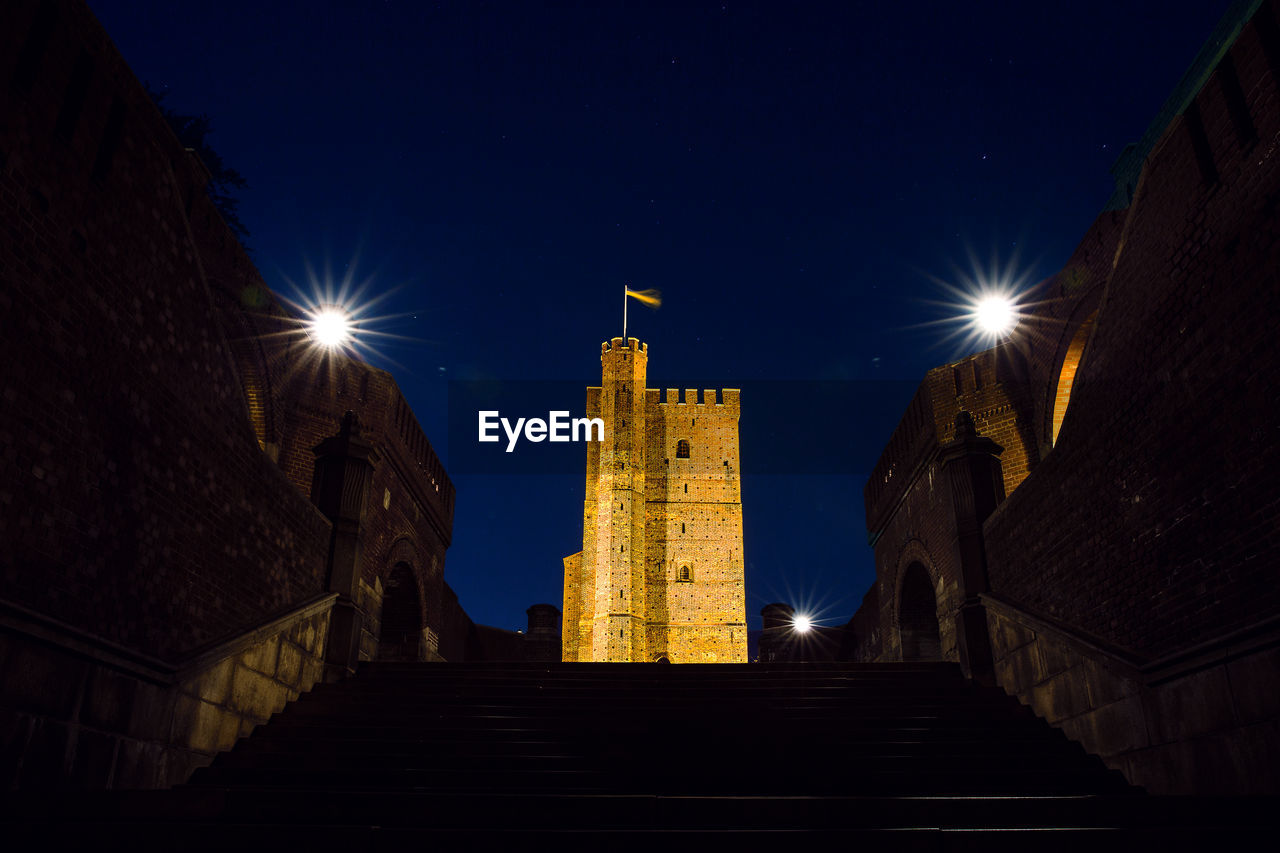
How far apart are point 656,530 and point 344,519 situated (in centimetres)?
2984

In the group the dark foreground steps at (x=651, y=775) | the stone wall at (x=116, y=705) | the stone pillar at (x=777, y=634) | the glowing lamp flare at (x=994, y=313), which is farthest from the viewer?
the stone pillar at (x=777, y=634)

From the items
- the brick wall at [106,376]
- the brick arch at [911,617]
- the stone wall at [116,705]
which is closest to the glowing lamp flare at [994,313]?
the brick arch at [911,617]

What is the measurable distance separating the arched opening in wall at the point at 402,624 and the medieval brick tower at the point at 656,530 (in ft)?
65.3

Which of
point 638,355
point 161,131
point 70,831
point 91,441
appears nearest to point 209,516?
point 91,441

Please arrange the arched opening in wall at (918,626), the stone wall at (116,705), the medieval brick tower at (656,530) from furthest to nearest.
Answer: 1. the medieval brick tower at (656,530)
2. the arched opening in wall at (918,626)
3. the stone wall at (116,705)

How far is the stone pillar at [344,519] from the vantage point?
10.0m

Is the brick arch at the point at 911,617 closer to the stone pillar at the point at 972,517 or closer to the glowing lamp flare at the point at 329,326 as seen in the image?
the stone pillar at the point at 972,517

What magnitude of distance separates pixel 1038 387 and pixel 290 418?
12.0 m

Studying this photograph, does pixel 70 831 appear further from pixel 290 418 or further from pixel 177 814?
pixel 290 418

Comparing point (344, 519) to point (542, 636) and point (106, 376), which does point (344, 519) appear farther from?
point (542, 636)

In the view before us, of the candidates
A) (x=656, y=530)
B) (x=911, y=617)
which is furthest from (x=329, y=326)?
(x=656, y=530)

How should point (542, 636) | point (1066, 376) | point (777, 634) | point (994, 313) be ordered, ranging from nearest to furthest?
point (1066, 376) → point (994, 313) → point (542, 636) → point (777, 634)

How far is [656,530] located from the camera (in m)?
39.8

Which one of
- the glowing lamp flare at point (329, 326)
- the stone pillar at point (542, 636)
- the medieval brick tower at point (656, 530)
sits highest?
the medieval brick tower at point (656, 530)
